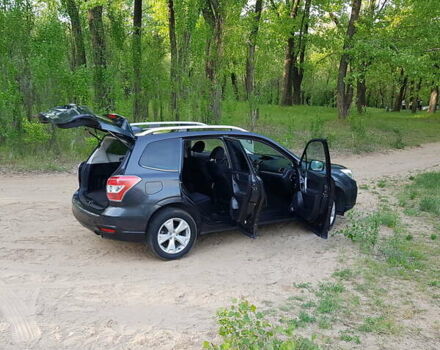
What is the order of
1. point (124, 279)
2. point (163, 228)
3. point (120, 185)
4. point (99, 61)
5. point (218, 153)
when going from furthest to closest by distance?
point (99, 61) < point (218, 153) < point (163, 228) < point (120, 185) < point (124, 279)

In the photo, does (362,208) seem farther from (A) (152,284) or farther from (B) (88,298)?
(B) (88,298)

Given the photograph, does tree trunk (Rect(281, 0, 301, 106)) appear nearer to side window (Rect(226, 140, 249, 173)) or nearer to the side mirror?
the side mirror

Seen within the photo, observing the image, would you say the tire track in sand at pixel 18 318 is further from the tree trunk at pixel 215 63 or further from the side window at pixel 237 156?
the tree trunk at pixel 215 63

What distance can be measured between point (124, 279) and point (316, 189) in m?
2.93

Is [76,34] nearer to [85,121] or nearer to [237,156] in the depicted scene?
[237,156]

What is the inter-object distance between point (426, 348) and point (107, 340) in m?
2.72

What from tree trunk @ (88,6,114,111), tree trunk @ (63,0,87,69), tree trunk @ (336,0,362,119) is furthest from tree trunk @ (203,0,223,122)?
tree trunk @ (336,0,362,119)

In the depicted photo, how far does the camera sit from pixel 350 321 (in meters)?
4.18

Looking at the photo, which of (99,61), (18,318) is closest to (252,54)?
(99,61)

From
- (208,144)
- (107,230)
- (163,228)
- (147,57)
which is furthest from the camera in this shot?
(147,57)

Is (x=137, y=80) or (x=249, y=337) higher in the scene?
(x=137, y=80)

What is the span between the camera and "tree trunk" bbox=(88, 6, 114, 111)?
13.0 m

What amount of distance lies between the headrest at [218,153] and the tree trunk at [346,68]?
50.1 feet

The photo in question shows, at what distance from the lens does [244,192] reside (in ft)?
19.4
